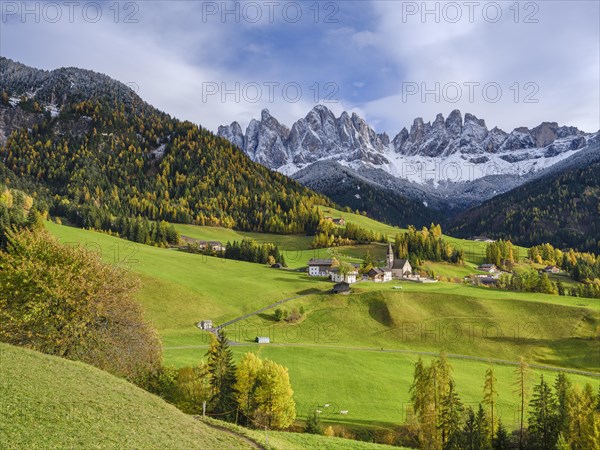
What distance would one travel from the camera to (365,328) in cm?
10350

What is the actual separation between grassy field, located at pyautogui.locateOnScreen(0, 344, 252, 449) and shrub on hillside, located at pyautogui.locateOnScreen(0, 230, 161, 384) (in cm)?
755

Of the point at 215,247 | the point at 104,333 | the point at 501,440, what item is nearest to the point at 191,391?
the point at 104,333

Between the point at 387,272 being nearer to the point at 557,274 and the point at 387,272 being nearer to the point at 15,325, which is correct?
the point at 557,274

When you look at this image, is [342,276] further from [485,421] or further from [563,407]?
[563,407]

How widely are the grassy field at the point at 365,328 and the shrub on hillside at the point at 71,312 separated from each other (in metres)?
20.5

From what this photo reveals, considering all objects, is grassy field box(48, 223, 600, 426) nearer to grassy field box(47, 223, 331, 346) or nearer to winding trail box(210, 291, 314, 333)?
grassy field box(47, 223, 331, 346)

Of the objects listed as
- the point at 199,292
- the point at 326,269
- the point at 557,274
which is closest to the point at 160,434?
the point at 199,292

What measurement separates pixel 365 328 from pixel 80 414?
8638 cm

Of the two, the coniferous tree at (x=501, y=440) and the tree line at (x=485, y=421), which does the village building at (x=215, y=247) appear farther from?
the coniferous tree at (x=501, y=440)

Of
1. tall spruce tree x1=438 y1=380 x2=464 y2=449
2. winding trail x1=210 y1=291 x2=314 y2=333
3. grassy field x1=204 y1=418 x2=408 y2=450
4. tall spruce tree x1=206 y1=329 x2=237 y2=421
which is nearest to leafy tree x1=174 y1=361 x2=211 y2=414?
tall spruce tree x1=206 y1=329 x2=237 y2=421

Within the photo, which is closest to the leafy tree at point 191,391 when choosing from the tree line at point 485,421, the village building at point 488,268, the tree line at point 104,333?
the tree line at point 104,333

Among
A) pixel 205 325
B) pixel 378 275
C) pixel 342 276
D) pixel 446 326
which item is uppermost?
pixel 378 275

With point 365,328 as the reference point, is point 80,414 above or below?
above

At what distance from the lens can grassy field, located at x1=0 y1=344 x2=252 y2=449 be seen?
2080cm
